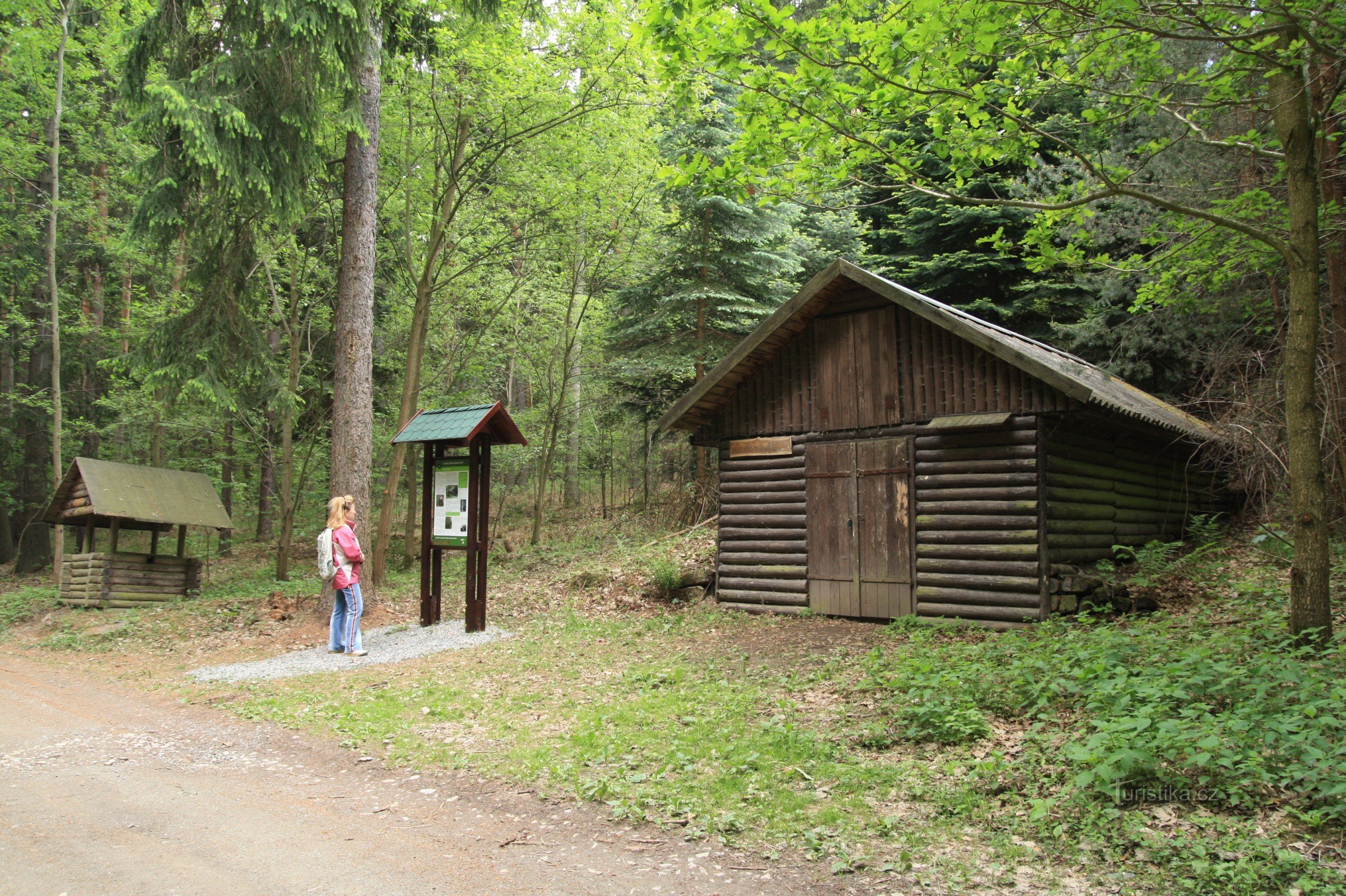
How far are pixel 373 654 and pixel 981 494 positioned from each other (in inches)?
323

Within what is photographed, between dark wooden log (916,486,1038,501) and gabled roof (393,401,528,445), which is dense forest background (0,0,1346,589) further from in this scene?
dark wooden log (916,486,1038,501)

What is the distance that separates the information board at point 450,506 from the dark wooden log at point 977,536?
6379 millimetres

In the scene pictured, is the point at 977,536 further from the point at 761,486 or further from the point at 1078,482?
the point at 761,486

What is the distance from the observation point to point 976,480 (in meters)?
10.6

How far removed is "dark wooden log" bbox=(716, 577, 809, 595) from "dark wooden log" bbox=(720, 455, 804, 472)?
1.75 meters

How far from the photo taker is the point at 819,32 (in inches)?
250

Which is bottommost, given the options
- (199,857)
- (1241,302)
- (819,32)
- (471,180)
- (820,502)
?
(199,857)

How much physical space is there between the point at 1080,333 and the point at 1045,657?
10810 millimetres

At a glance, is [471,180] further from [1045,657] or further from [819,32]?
[1045,657]

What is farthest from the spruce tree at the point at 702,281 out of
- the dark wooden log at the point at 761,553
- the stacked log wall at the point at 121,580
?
the stacked log wall at the point at 121,580

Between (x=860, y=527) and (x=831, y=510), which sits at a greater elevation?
(x=831, y=510)

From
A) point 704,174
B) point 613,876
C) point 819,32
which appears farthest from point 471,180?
point 613,876

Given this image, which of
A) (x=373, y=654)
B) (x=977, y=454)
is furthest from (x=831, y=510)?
(x=373, y=654)

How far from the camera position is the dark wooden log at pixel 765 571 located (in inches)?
479
